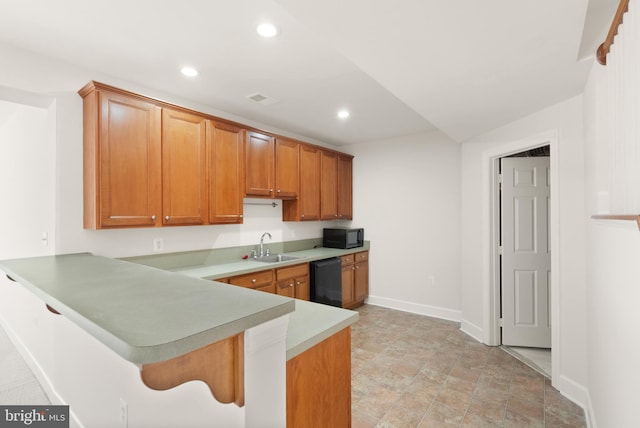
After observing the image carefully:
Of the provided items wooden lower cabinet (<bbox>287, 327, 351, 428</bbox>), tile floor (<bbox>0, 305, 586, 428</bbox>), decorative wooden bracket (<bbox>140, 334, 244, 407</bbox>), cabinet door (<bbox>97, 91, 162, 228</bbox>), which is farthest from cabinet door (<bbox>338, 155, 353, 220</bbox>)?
decorative wooden bracket (<bbox>140, 334, 244, 407</bbox>)

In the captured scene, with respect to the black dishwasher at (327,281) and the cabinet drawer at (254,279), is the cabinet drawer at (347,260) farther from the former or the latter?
the cabinet drawer at (254,279)

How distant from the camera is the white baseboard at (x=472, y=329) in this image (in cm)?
352

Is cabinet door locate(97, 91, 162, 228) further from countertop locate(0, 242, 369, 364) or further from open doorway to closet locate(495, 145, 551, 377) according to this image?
open doorway to closet locate(495, 145, 551, 377)

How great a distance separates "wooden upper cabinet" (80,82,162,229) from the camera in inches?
91.4

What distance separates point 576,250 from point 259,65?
285 centimetres

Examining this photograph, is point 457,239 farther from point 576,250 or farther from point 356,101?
point 356,101

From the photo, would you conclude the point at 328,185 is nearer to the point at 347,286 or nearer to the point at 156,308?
the point at 347,286

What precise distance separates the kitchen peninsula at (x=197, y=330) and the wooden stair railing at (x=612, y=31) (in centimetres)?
181

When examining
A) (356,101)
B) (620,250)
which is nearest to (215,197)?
(356,101)

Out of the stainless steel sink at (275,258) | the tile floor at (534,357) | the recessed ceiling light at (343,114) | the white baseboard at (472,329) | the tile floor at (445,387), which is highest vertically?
the recessed ceiling light at (343,114)

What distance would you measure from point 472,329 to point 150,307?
12.1 feet

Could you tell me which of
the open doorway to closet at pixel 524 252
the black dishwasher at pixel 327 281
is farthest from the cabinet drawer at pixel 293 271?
the open doorway to closet at pixel 524 252

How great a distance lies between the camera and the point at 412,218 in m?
4.59

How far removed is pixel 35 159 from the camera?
2.67 meters
